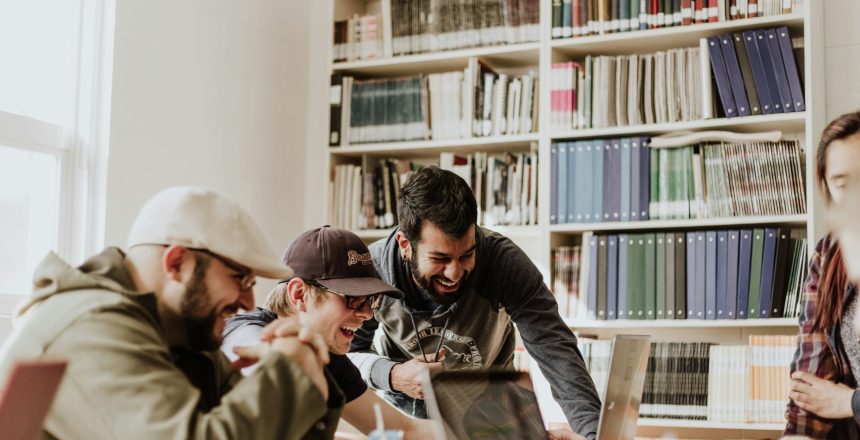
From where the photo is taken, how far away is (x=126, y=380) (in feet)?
3.94

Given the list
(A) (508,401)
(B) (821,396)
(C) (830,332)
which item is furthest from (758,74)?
(A) (508,401)

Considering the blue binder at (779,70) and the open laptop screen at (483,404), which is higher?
the blue binder at (779,70)

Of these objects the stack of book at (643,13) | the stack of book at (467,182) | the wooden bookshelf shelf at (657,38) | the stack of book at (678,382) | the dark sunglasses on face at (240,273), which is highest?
the stack of book at (643,13)

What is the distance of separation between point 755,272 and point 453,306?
4.86 ft

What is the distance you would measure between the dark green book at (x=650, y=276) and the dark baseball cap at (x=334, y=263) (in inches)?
67.9

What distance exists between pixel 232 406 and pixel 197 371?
0.81 feet

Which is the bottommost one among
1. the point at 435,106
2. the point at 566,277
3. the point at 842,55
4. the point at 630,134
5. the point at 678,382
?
Result: the point at 678,382

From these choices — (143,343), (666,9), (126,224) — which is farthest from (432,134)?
(143,343)

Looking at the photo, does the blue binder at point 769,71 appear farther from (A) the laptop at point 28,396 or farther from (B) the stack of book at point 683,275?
(A) the laptop at point 28,396

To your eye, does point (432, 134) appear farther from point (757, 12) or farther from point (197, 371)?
point (197, 371)

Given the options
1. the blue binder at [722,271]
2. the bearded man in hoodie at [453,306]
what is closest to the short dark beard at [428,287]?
the bearded man in hoodie at [453,306]

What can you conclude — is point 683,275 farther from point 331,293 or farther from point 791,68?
point 331,293

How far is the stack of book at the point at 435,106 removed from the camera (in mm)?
3949

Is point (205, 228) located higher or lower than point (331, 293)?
higher
